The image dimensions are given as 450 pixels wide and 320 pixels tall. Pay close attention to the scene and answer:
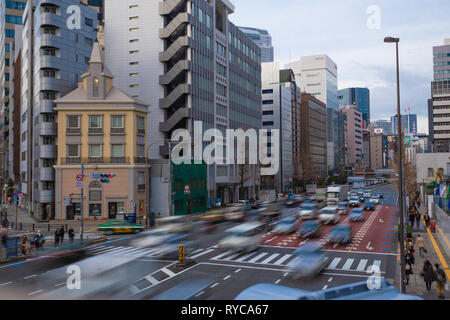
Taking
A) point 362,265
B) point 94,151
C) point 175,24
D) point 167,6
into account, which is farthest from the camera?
point 167,6

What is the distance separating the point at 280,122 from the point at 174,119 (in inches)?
2427

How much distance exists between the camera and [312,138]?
15288cm

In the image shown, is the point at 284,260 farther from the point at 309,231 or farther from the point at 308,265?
the point at 309,231

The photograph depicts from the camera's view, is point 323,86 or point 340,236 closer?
point 340,236

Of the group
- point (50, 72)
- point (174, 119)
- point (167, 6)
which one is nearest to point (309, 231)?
point (174, 119)

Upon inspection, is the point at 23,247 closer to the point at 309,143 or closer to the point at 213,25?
the point at 213,25

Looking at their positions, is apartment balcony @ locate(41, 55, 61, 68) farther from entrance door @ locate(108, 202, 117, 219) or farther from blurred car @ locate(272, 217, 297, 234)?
blurred car @ locate(272, 217, 297, 234)

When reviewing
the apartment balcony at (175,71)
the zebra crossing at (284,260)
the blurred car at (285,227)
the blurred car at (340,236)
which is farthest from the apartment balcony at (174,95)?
the zebra crossing at (284,260)

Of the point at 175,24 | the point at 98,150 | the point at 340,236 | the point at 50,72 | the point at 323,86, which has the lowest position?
the point at 340,236

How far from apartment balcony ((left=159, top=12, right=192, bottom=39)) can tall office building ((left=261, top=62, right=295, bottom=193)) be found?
2216 inches

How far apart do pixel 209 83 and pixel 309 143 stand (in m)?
82.1

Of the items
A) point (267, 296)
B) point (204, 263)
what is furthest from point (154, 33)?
point (267, 296)

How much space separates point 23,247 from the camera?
31.7m

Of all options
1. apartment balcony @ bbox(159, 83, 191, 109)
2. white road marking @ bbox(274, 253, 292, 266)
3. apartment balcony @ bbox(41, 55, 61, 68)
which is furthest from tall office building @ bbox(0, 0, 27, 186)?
white road marking @ bbox(274, 253, 292, 266)
